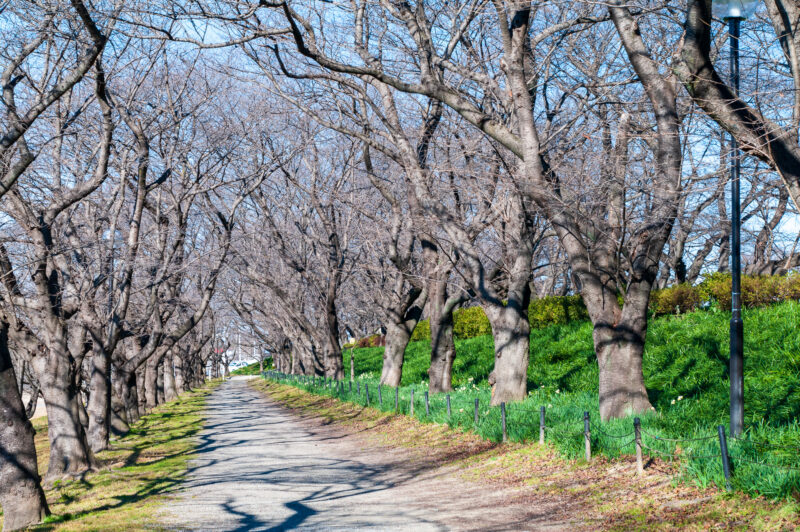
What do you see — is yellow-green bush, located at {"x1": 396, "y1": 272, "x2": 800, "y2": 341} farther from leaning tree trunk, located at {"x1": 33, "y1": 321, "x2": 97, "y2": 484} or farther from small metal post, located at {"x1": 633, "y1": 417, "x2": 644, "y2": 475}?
leaning tree trunk, located at {"x1": 33, "y1": 321, "x2": 97, "y2": 484}

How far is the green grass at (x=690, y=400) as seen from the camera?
684cm

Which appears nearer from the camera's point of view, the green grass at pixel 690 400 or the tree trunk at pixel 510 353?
the green grass at pixel 690 400

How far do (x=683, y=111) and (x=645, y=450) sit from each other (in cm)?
547

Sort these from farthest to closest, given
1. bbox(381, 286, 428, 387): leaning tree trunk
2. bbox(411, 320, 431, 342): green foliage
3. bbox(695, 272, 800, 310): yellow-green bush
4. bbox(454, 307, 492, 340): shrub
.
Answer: bbox(411, 320, 431, 342): green foliage → bbox(454, 307, 492, 340): shrub → bbox(381, 286, 428, 387): leaning tree trunk → bbox(695, 272, 800, 310): yellow-green bush

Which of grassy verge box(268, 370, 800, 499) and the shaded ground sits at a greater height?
grassy verge box(268, 370, 800, 499)

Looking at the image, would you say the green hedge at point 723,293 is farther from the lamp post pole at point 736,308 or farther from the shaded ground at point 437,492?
the shaded ground at point 437,492

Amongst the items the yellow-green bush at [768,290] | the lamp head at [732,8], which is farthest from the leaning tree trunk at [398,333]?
the lamp head at [732,8]

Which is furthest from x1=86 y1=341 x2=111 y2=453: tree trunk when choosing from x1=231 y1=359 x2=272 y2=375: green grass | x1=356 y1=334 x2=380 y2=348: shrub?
x1=231 y1=359 x2=272 y2=375: green grass

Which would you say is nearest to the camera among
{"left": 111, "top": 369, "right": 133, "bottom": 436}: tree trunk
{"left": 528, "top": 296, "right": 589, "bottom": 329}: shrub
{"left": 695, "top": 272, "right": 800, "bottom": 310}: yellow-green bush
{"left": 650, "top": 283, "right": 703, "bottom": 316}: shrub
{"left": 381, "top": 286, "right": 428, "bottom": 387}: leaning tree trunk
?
{"left": 695, "top": 272, "right": 800, "bottom": 310}: yellow-green bush

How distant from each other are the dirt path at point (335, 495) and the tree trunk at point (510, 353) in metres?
2.32

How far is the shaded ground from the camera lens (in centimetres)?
669

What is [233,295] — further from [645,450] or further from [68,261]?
[645,450]

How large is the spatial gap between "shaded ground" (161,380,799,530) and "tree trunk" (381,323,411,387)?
6775 mm

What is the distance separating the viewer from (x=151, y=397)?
30969 millimetres
